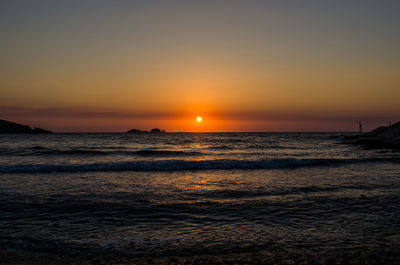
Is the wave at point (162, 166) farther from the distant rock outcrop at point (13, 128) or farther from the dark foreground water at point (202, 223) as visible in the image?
the distant rock outcrop at point (13, 128)

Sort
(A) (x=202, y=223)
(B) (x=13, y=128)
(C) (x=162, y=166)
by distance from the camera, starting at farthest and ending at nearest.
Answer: (B) (x=13, y=128) → (C) (x=162, y=166) → (A) (x=202, y=223)

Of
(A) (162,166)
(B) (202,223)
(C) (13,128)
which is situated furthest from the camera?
(C) (13,128)

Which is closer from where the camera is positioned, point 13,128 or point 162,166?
point 162,166

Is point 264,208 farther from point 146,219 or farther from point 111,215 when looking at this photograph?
point 111,215

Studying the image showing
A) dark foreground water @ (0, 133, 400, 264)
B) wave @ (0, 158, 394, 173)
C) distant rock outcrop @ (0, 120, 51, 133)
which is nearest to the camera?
dark foreground water @ (0, 133, 400, 264)

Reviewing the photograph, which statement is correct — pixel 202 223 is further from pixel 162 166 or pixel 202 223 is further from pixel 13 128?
pixel 13 128

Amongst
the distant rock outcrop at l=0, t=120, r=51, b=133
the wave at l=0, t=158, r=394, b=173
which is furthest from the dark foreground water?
the distant rock outcrop at l=0, t=120, r=51, b=133

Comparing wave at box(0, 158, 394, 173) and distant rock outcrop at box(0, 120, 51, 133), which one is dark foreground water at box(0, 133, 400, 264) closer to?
wave at box(0, 158, 394, 173)

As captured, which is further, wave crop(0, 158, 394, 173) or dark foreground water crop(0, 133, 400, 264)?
wave crop(0, 158, 394, 173)

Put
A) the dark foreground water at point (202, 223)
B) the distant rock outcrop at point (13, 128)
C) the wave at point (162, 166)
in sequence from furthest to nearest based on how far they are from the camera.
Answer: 1. the distant rock outcrop at point (13, 128)
2. the wave at point (162, 166)
3. the dark foreground water at point (202, 223)

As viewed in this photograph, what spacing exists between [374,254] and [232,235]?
103 inches

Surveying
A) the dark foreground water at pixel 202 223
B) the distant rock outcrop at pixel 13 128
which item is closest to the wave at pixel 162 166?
the dark foreground water at pixel 202 223

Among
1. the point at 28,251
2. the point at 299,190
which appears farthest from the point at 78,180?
the point at 299,190

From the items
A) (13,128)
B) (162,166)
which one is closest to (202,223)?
(162,166)
